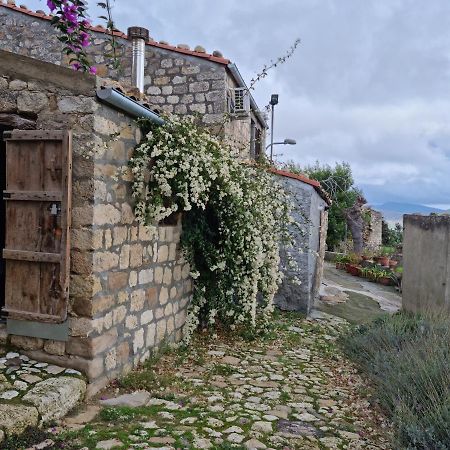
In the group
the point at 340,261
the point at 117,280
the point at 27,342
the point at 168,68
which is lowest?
the point at 340,261

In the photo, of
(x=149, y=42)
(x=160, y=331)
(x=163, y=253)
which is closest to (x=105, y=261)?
(x=163, y=253)

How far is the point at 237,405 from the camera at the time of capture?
3.96 m

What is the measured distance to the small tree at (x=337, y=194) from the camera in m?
20.8

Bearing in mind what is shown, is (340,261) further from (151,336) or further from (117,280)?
(117,280)

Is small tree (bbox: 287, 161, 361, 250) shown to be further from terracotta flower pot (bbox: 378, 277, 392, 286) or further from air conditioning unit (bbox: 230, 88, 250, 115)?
air conditioning unit (bbox: 230, 88, 250, 115)

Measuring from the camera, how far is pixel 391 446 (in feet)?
11.0

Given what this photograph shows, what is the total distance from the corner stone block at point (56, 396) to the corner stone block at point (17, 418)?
0.07 meters

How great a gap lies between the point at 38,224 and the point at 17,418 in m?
1.56

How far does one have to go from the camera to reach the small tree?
2078 centimetres

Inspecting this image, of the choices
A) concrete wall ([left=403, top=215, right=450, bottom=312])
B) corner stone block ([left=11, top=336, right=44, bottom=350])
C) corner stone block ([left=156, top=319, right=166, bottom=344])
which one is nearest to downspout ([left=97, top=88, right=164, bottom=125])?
corner stone block ([left=11, top=336, right=44, bottom=350])

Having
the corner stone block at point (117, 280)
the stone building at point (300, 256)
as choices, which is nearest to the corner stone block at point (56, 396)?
the corner stone block at point (117, 280)

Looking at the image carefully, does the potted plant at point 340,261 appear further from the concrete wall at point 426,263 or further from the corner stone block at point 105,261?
the corner stone block at point 105,261

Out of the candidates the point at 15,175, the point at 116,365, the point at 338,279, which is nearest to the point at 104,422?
the point at 116,365

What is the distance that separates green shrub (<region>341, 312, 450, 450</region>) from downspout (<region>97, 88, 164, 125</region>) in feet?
11.0
